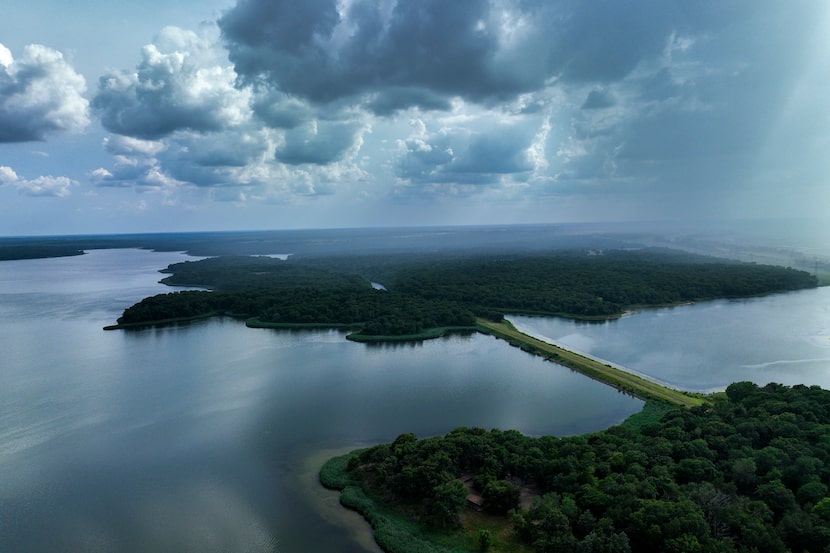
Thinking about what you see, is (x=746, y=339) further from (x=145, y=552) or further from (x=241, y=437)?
(x=145, y=552)

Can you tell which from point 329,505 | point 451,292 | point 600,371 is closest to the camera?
point 329,505

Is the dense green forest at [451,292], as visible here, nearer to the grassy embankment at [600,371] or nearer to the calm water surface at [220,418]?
the calm water surface at [220,418]

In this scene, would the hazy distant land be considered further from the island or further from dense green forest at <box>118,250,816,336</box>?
dense green forest at <box>118,250,816,336</box>

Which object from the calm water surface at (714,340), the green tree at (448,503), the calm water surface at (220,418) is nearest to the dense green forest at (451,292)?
the calm water surface at (714,340)

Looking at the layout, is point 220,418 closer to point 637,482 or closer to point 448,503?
point 448,503

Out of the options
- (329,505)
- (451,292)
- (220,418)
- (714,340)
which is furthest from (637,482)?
(451,292)

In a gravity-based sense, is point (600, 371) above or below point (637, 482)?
below

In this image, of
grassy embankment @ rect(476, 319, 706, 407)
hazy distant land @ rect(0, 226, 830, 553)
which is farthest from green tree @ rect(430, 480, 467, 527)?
grassy embankment @ rect(476, 319, 706, 407)
